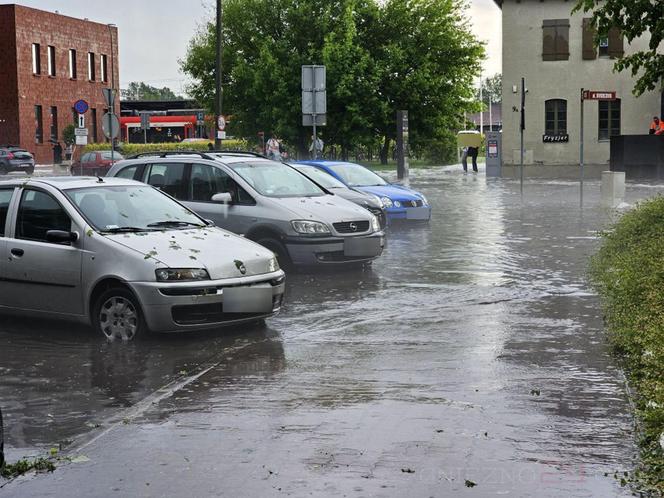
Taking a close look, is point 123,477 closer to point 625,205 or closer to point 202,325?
point 202,325

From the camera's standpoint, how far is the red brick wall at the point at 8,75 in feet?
214

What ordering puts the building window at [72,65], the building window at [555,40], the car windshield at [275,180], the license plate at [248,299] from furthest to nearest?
the building window at [72,65] < the building window at [555,40] < the car windshield at [275,180] < the license plate at [248,299]

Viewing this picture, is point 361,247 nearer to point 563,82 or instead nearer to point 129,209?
point 129,209

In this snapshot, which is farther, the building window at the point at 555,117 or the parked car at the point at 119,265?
→ the building window at the point at 555,117

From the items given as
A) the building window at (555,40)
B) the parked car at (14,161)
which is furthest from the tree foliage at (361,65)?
the parked car at (14,161)

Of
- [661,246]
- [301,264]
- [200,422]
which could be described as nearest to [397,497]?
[200,422]

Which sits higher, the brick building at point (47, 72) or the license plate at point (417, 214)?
the brick building at point (47, 72)

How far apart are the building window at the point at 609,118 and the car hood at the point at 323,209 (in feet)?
114

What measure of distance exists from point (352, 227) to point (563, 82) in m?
35.3

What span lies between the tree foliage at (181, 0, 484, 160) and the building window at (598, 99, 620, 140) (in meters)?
6.67

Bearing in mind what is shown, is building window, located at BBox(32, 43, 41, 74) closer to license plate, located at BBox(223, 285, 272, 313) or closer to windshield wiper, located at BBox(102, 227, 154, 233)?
windshield wiper, located at BBox(102, 227, 154, 233)

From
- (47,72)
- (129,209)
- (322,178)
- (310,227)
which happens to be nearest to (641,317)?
(129,209)

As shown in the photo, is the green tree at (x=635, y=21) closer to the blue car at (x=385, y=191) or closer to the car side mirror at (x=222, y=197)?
the car side mirror at (x=222, y=197)

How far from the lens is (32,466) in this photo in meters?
6.04
